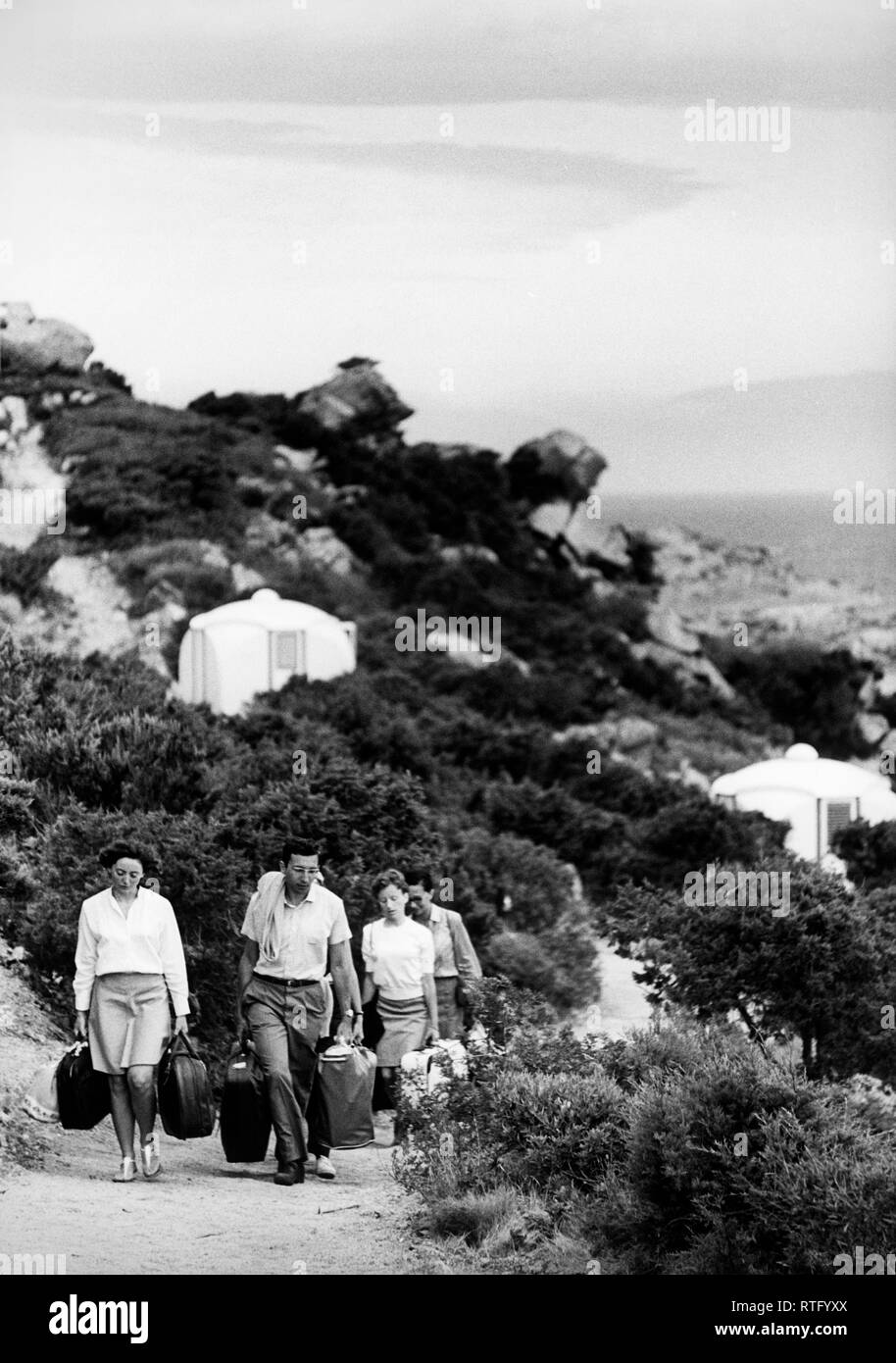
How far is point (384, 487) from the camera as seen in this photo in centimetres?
5781

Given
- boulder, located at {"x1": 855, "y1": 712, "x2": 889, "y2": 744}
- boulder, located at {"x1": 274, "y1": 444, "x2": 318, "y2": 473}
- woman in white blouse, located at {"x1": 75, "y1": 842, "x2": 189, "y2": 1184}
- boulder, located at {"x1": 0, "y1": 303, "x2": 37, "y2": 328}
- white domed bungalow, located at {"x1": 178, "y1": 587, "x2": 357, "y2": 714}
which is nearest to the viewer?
woman in white blouse, located at {"x1": 75, "y1": 842, "x2": 189, "y2": 1184}

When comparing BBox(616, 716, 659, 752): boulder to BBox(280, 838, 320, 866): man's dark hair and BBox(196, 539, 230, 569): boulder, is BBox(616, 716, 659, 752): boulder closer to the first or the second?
BBox(196, 539, 230, 569): boulder

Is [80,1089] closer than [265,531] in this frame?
Yes

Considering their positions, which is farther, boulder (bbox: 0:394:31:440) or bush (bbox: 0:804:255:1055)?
boulder (bbox: 0:394:31:440)

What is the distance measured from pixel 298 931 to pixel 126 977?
2.39ft

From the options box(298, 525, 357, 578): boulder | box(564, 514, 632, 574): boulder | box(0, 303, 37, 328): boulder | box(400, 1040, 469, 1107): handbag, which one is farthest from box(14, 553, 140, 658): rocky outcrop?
box(400, 1040, 469, 1107): handbag

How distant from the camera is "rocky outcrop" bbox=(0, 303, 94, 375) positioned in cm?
5366

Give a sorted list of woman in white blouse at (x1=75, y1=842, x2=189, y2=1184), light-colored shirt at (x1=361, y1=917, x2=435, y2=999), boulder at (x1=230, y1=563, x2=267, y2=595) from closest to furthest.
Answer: woman in white blouse at (x1=75, y1=842, x2=189, y2=1184) < light-colored shirt at (x1=361, y1=917, x2=435, y2=999) < boulder at (x1=230, y1=563, x2=267, y2=595)

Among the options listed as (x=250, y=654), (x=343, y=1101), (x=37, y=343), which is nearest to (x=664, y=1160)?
(x=343, y=1101)

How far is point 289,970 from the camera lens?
28.1 feet

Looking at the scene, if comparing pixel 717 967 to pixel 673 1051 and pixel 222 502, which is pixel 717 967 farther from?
pixel 222 502

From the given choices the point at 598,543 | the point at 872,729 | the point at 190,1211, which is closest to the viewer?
the point at 190,1211

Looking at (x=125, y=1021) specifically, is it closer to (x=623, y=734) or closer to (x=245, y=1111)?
(x=245, y=1111)

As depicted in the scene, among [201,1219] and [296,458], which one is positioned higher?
[296,458]
